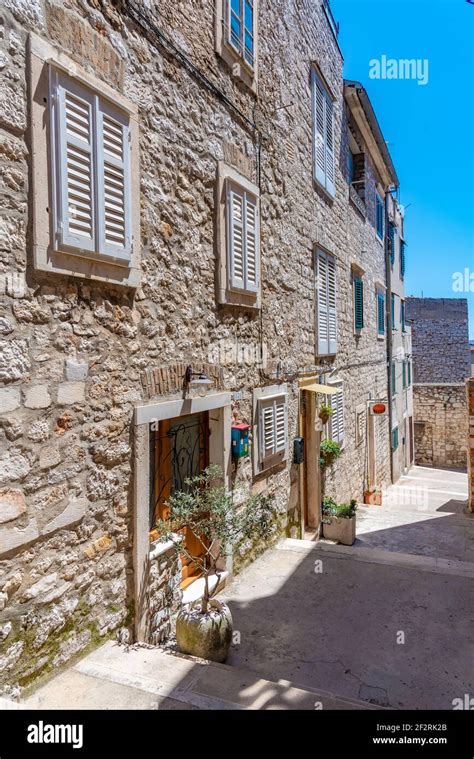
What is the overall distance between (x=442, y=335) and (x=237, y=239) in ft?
81.5

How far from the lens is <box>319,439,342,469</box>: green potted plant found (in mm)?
8445

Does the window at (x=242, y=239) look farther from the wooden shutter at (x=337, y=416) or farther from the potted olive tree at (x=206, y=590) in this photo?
the wooden shutter at (x=337, y=416)

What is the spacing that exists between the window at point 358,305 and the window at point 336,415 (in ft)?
7.66

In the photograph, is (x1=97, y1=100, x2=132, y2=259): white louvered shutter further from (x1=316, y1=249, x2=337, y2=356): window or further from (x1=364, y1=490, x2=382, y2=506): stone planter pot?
(x1=364, y1=490, x2=382, y2=506): stone planter pot

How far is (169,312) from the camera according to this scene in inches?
168

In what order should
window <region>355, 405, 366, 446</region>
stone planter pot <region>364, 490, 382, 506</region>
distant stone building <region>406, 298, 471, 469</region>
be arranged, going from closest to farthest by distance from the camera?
1. window <region>355, 405, 366, 446</region>
2. stone planter pot <region>364, 490, 382, 506</region>
3. distant stone building <region>406, 298, 471, 469</region>

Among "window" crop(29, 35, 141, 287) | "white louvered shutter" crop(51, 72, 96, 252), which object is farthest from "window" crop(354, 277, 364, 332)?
"white louvered shutter" crop(51, 72, 96, 252)

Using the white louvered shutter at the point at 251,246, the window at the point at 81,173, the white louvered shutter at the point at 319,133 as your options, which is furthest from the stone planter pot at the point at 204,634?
the white louvered shutter at the point at 319,133

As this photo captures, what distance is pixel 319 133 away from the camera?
8.75 meters

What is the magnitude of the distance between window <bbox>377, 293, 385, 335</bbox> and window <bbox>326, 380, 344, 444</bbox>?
219 inches

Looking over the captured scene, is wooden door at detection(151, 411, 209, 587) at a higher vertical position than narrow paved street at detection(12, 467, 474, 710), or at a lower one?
higher

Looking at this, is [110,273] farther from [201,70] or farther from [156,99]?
[201,70]

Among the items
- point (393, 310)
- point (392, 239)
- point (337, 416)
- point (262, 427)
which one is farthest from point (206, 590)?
point (392, 239)

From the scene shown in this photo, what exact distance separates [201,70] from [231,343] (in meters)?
2.78
